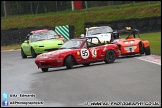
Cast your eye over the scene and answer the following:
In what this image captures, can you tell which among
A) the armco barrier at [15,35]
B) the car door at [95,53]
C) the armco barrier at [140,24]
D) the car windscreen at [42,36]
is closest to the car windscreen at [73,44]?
the car door at [95,53]

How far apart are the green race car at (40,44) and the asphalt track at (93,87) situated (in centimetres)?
755

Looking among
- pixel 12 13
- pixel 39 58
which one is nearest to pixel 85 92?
pixel 39 58

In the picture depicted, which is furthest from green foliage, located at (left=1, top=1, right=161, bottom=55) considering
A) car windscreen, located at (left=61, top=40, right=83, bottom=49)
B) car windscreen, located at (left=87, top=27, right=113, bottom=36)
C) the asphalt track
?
the asphalt track

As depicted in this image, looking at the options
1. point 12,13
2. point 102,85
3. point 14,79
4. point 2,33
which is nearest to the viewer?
point 102,85

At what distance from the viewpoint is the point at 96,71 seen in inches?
615

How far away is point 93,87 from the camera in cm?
1169

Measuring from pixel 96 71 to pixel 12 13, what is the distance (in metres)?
42.8

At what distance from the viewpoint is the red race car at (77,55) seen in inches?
682

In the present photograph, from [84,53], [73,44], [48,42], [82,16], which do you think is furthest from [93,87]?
[82,16]

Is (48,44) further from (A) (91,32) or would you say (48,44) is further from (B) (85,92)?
(B) (85,92)

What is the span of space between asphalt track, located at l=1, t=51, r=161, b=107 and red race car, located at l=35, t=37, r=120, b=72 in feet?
3.73

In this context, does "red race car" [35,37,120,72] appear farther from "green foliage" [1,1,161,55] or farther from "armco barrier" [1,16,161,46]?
"green foliage" [1,1,161,55]

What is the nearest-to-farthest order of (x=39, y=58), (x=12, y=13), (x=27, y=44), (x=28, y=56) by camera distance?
(x=39, y=58) < (x=27, y=44) < (x=28, y=56) < (x=12, y=13)

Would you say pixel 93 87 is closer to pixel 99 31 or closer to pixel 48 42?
pixel 48 42
